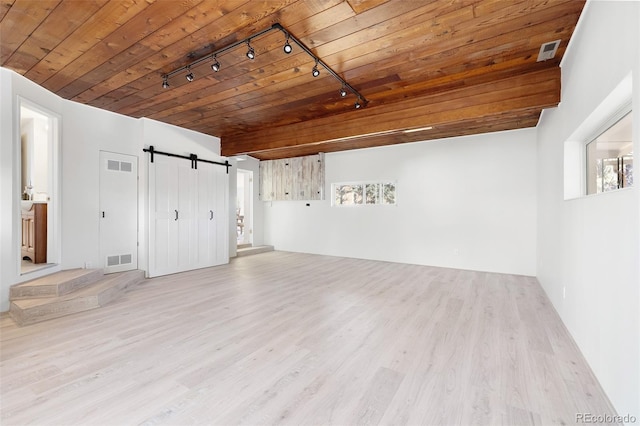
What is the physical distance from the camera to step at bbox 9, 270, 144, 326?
302 centimetres

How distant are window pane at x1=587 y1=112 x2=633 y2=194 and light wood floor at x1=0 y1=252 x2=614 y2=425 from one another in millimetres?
1413

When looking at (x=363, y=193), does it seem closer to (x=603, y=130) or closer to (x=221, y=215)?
(x=221, y=215)

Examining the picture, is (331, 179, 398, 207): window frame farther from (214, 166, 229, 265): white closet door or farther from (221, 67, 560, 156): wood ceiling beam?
(214, 166, 229, 265): white closet door

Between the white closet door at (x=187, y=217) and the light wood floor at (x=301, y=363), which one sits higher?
the white closet door at (x=187, y=217)

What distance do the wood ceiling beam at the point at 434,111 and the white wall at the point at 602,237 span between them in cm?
25

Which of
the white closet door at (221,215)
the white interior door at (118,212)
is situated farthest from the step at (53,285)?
the white closet door at (221,215)

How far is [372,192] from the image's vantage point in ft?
22.5

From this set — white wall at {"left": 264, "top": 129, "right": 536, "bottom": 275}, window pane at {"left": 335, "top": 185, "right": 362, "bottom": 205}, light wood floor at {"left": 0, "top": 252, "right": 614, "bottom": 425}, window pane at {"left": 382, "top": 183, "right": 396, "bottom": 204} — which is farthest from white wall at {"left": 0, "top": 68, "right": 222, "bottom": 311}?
window pane at {"left": 382, "top": 183, "right": 396, "bottom": 204}

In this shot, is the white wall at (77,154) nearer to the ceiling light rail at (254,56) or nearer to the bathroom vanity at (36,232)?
the bathroom vanity at (36,232)

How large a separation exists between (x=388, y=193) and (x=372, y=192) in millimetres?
412

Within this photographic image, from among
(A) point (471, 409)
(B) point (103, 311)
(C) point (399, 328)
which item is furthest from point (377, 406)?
(B) point (103, 311)

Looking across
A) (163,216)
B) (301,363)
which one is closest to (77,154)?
→ (163,216)

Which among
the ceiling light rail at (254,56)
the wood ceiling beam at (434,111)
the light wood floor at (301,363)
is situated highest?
the ceiling light rail at (254,56)

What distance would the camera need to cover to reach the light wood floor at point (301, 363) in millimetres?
1673
